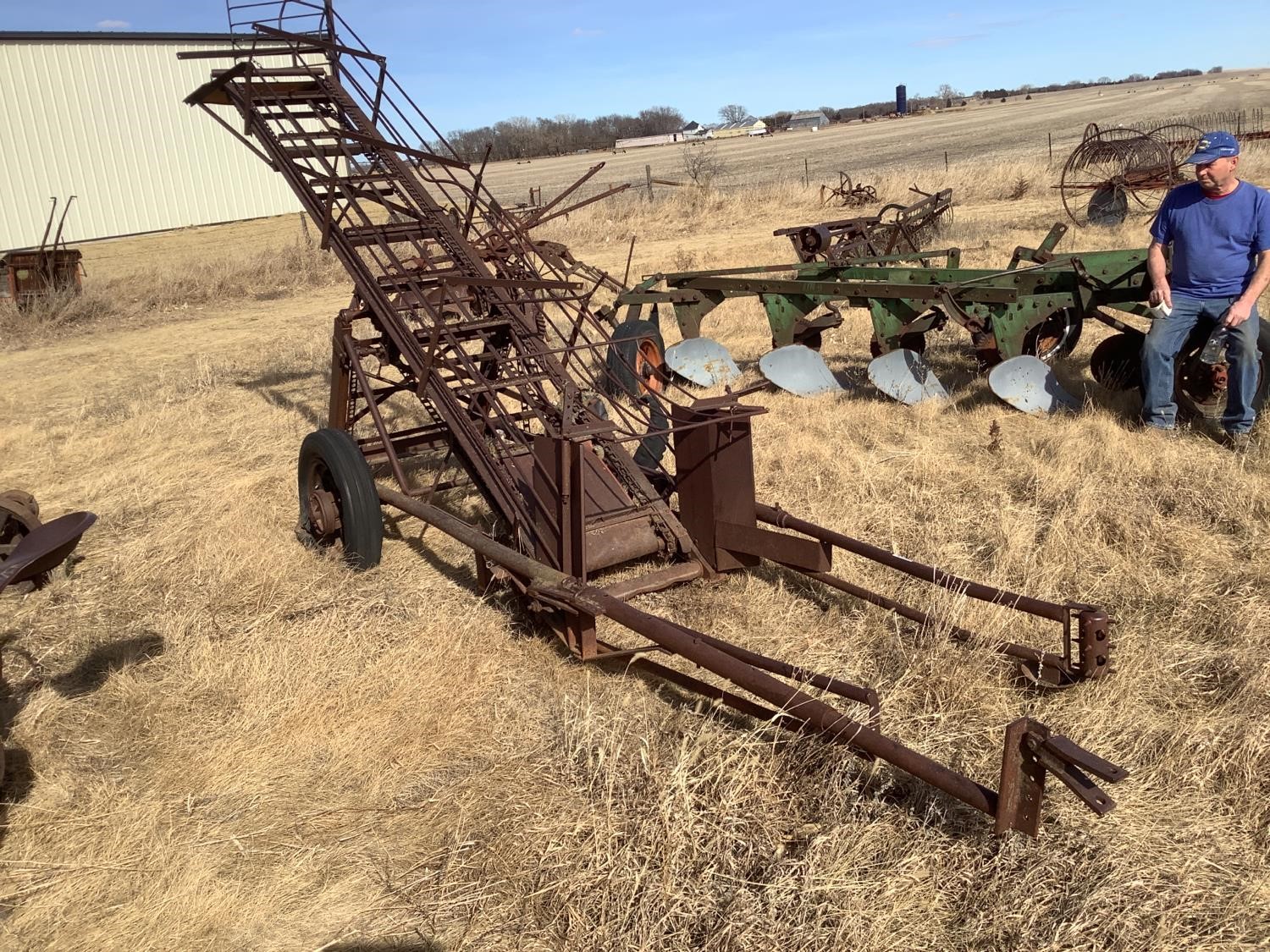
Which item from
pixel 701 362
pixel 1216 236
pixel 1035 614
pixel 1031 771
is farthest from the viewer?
pixel 701 362

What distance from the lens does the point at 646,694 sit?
3744mm

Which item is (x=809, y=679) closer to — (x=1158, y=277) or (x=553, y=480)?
(x=553, y=480)

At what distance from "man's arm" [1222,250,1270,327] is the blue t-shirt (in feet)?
0.30

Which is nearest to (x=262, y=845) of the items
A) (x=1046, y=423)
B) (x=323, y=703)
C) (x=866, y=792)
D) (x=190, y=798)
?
(x=190, y=798)

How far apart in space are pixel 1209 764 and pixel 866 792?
108cm

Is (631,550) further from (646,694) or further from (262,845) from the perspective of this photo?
(262,845)

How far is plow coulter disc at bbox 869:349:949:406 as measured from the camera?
729 centimetres

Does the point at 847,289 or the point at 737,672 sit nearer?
the point at 737,672

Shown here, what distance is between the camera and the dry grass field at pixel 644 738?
2631mm

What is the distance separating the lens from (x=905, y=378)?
7363 mm

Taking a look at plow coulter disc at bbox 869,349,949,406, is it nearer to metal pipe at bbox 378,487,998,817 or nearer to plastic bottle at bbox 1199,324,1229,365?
plastic bottle at bbox 1199,324,1229,365

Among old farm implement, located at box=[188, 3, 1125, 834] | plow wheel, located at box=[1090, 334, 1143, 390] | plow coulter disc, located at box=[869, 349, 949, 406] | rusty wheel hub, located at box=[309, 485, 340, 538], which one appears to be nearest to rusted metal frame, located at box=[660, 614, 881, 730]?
old farm implement, located at box=[188, 3, 1125, 834]

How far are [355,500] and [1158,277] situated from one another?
480 cm

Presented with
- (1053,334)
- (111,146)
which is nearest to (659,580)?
(1053,334)
